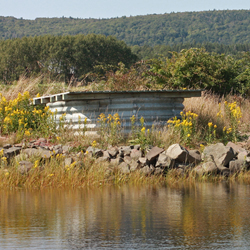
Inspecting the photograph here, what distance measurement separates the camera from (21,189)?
891cm

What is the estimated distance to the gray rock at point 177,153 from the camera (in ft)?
33.8

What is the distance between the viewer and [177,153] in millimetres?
10328

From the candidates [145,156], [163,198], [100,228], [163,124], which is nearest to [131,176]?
[145,156]

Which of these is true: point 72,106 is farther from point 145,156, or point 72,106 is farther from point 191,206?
point 191,206

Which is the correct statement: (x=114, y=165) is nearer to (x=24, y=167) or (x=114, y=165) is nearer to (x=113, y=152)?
(x=113, y=152)

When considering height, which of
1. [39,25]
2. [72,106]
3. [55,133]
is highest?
[39,25]

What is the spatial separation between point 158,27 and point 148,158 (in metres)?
160

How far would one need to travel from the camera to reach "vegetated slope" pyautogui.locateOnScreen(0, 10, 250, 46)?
455 ft

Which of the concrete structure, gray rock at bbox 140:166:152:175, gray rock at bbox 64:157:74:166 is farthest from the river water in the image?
the concrete structure

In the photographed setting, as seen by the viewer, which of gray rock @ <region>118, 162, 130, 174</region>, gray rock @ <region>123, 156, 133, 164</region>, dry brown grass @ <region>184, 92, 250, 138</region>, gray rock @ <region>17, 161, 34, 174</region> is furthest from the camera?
dry brown grass @ <region>184, 92, 250, 138</region>

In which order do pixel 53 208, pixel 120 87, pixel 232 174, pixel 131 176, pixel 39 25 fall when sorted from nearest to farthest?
pixel 53 208, pixel 131 176, pixel 232 174, pixel 120 87, pixel 39 25

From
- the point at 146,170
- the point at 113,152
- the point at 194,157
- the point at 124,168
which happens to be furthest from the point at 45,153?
the point at 194,157

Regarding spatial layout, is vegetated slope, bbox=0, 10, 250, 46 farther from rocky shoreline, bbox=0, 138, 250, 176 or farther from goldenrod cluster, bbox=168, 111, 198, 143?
rocky shoreline, bbox=0, 138, 250, 176

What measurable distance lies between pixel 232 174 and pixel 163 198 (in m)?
3.65
